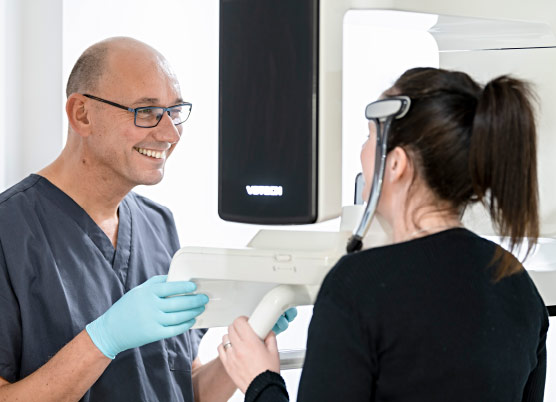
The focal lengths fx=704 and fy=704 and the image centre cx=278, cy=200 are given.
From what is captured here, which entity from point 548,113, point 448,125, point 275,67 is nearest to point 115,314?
point 275,67

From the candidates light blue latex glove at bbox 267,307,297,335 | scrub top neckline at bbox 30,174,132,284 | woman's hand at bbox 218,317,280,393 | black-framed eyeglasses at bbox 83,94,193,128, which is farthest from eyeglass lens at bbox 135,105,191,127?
woman's hand at bbox 218,317,280,393

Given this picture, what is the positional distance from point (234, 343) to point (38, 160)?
129 centimetres

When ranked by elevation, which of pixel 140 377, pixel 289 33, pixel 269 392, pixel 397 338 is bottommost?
pixel 140 377

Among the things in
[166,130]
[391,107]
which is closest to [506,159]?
[391,107]

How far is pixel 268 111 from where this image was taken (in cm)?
85

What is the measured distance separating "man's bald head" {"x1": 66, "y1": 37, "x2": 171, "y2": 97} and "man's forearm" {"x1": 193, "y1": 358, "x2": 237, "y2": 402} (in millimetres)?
627

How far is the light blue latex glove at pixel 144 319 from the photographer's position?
3.63ft

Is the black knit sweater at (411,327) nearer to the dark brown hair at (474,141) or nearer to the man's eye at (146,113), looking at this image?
the dark brown hair at (474,141)

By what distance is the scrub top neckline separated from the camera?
138 cm

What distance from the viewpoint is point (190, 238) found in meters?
2.27

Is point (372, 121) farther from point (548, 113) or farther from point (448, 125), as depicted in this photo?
point (548, 113)

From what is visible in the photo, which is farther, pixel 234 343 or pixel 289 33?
pixel 234 343

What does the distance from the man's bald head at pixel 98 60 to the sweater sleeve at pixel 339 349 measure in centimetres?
80

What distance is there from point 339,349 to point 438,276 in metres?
0.14
